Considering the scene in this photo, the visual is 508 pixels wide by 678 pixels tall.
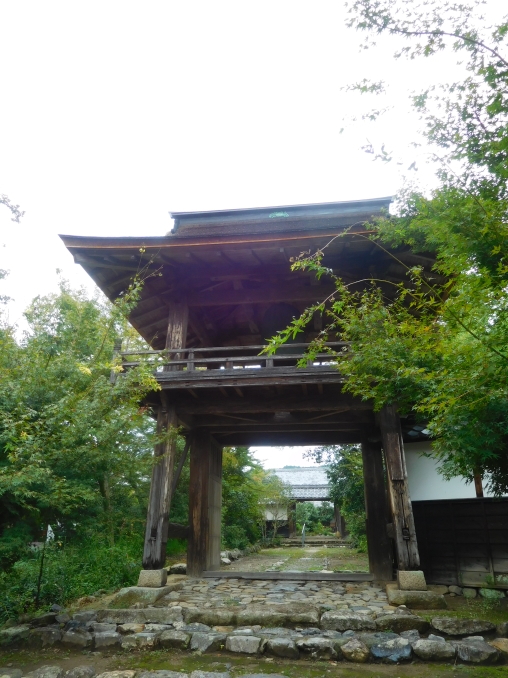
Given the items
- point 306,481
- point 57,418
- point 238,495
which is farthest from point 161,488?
point 306,481

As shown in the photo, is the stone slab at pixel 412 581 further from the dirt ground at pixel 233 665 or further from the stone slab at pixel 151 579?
the stone slab at pixel 151 579

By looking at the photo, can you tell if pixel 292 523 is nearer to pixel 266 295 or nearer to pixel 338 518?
pixel 338 518

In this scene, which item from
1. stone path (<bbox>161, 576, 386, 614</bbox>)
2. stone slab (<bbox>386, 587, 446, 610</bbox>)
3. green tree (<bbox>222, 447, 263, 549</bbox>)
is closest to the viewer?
stone slab (<bbox>386, 587, 446, 610</bbox>)

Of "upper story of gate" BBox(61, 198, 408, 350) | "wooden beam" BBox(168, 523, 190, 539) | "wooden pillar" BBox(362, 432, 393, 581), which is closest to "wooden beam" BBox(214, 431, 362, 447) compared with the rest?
"wooden pillar" BBox(362, 432, 393, 581)

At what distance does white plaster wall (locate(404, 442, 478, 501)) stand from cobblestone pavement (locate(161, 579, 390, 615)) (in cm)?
221

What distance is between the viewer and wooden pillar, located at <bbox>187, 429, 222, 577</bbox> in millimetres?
10812

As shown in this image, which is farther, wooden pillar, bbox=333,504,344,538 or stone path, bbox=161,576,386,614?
wooden pillar, bbox=333,504,344,538

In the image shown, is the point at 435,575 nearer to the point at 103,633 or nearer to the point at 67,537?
the point at 103,633

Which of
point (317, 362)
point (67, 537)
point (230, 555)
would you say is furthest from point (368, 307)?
point (230, 555)

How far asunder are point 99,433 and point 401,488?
5264 millimetres

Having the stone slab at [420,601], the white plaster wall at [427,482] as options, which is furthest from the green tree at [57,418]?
the white plaster wall at [427,482]

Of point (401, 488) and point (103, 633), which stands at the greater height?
point (401, 488)

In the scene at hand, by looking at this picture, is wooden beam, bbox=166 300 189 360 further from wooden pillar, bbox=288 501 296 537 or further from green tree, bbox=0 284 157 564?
wooden pillar, bbox=288 501 296 537

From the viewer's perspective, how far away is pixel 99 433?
5523mm
